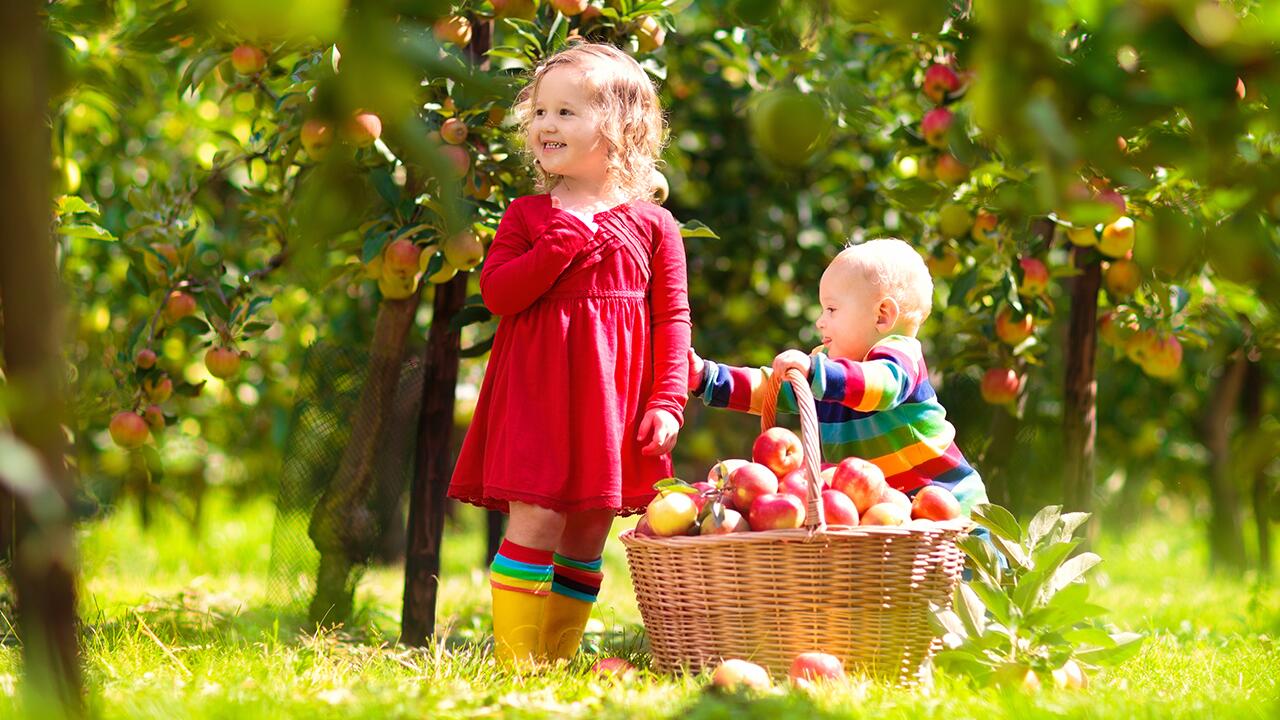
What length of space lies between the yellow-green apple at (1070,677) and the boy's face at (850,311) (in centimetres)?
73

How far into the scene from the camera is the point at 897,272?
2.47m

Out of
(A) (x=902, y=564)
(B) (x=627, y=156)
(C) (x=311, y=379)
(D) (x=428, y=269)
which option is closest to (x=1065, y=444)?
(A) (x=902, y=564)

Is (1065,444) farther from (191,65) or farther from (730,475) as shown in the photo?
(191,65)

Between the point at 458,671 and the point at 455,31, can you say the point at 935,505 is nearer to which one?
the point at 458,671

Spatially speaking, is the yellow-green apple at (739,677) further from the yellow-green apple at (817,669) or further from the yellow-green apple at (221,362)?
the yellow-green apple at (221,362)

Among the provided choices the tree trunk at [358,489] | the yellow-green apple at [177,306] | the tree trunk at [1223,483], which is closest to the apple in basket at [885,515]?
the tree trunk at [358,489]

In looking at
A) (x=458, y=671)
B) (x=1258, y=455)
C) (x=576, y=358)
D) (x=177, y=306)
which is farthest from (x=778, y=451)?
(x=1258, y=455)

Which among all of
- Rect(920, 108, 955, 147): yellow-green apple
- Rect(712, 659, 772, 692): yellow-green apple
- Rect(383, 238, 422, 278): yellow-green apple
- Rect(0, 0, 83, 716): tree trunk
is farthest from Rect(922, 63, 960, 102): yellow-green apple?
Rect(0, 0, 83, 716): tree trunk

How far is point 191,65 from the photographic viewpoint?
2.81m

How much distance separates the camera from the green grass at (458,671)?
1863mm

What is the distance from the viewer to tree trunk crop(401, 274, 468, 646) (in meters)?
2.93

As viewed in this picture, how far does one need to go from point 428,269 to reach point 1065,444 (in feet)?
5.86

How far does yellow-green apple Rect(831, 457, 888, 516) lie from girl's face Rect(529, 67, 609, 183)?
0.83 metres

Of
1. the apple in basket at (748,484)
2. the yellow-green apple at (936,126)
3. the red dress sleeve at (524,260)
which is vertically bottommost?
the apple in basket at (748,484)
